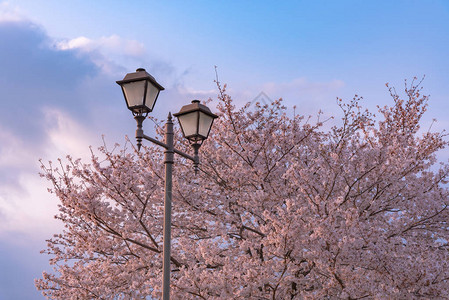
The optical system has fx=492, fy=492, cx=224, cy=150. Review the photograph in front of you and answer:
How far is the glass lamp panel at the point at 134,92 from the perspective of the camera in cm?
777

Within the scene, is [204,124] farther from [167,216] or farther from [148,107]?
[167,216]

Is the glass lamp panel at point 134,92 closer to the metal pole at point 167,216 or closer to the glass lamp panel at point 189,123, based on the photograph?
the metal pole at point 167,216

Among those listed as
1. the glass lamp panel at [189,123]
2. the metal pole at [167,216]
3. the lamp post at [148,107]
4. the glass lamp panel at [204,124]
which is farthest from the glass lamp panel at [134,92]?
the glass lamp panel at [204,124]

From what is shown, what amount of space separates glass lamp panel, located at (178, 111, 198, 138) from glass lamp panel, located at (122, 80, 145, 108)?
3.57 feet

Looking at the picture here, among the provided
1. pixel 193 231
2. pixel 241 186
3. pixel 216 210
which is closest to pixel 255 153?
pixel 241 186

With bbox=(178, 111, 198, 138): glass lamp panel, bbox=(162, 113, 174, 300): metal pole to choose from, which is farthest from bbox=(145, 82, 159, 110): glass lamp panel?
bbox=(178, 111, 198, 138): glass lamp panel

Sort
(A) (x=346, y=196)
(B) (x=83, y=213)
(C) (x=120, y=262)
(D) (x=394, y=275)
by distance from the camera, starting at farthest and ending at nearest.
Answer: (C) (x=120, y=262), (B) (x=83, y=213), (A) (x=346, y=196), (D) (x=394, y=275)

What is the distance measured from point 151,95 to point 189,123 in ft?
3.29

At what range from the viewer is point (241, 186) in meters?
12.9

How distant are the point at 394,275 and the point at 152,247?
18.6 ft

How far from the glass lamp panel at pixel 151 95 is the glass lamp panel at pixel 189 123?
82 cm

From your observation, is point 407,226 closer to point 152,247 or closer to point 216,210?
point 216,210

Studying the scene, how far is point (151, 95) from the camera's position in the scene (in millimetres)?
7902

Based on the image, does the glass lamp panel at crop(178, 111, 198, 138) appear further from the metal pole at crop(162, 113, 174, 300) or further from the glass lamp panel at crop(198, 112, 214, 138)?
the metal pole at crop(162, 113, 174, 300)
